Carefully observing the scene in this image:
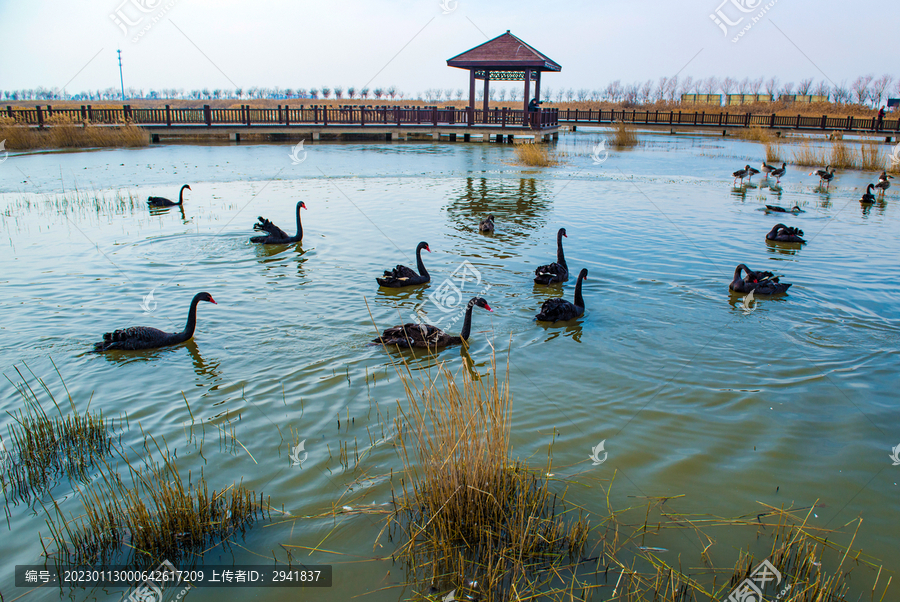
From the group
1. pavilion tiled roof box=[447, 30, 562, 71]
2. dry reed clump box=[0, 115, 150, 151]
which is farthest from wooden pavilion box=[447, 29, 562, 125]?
dry reed clump box=[0, 115, 150, 151]

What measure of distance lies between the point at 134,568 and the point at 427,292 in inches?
226

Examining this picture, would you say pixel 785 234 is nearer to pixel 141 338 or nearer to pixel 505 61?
pixel 141 338

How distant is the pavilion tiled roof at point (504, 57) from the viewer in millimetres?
33062

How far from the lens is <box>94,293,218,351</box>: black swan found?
614 cm

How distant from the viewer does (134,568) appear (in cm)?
324

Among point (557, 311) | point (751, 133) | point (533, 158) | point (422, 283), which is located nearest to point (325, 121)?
point (533, 158)

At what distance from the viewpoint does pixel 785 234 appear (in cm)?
1124

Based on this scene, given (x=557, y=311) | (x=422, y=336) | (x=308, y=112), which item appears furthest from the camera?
(x=308, y=112)

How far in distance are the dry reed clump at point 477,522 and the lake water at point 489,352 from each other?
0.25 metres

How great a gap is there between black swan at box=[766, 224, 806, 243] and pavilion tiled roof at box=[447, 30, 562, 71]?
24.8m

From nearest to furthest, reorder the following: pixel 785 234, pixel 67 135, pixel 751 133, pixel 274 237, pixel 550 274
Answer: pixel 550 274
pixel 274 237
pixel 785 234
pixel 67 135
pixel 751 133

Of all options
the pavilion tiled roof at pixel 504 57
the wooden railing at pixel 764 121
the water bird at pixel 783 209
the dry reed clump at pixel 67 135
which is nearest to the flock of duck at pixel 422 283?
the water bird at pixel 783 209

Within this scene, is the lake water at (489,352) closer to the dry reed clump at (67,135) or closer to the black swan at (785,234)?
the black swan at (785,234)

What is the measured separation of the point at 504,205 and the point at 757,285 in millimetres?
8685
